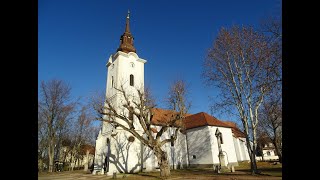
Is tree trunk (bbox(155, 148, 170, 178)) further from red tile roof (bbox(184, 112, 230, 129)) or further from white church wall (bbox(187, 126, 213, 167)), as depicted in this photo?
red tile roof (bbox(184, 112, 230, 129))

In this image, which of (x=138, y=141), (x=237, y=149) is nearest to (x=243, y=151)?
(x=237, y=149)

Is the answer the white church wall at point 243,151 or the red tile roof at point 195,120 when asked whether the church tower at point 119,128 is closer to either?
the red tile roof at point 195,120

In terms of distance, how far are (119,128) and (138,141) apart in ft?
11.6

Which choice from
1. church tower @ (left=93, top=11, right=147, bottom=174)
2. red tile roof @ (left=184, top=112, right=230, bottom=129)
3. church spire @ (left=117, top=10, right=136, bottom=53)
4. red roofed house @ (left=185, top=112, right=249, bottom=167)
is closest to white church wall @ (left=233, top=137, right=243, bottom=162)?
red roofed house @ (left=185, top=112, right=249, bottom=167)

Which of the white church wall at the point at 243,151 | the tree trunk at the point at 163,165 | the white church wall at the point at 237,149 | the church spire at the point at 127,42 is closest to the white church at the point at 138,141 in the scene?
the church spire at the point at 127,42

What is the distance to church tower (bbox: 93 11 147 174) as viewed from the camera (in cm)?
2806

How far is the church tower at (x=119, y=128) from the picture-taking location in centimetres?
2806
